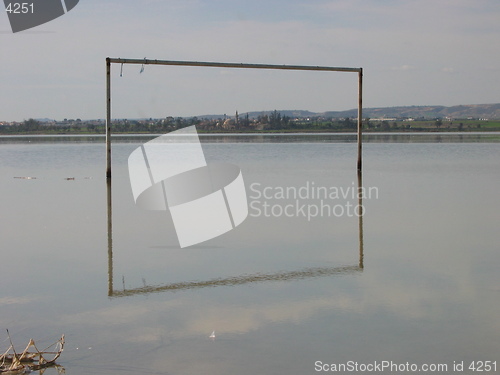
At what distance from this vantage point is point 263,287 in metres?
7.11

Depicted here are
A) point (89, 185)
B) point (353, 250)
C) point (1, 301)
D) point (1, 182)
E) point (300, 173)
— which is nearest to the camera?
point (1, 301)

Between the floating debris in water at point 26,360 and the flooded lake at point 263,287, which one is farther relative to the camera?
the flooded lake at point 263,287

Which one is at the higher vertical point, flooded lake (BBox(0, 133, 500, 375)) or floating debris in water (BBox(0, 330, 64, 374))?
floating debris in water (BBox(0, 330, 64, 374))

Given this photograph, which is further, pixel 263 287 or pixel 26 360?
pixel 263 287

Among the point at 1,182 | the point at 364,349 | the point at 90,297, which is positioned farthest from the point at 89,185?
the point at 364,349

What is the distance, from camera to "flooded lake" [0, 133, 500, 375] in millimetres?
5148

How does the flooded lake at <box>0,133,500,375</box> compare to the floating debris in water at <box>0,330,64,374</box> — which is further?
the flooded lake at <box>0,133,500,375</box>

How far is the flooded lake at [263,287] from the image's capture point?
515 centimetres

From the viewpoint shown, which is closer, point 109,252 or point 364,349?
point 364,349

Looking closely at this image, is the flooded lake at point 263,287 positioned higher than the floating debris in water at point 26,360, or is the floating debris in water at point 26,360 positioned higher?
the floating debris in water at point 26,360

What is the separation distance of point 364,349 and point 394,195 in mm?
10456

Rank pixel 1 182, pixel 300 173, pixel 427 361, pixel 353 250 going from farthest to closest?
pixel 300 173 < pixel 1 182 < pixel 353 250 < pixel 427 361

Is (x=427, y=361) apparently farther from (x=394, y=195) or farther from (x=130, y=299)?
(x=394, y=195)

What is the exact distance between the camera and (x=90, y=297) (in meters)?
6.79
